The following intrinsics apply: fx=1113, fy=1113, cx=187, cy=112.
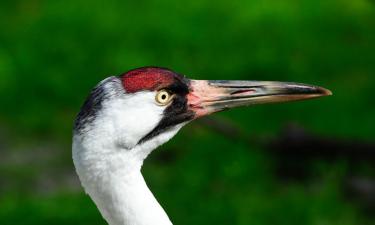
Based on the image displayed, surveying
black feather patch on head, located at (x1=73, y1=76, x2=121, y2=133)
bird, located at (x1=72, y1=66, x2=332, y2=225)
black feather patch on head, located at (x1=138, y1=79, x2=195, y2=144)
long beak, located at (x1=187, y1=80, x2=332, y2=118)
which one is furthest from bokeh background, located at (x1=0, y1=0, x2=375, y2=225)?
black feather patch on head, located at (x1=73, y1=76, x2=121, y2=133)

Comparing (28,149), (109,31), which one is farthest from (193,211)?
(109,31)

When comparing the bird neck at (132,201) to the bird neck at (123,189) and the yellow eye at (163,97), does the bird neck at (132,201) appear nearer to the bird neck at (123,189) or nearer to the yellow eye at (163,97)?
the bird neck at (123,189)

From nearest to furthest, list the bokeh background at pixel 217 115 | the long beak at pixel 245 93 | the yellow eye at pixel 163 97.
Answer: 1. the yellow eye at pixel 163 97
2. the long beak at pixel 245 93
3. the bokeh background at pixel 217 115

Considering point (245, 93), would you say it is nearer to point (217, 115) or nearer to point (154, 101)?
point (154, 101)

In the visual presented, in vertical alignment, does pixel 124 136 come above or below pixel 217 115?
below

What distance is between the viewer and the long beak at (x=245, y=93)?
470 centimetres

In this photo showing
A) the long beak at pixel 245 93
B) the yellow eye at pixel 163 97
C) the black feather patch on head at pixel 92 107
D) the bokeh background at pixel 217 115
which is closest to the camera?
the black feather patch on head at pixel 92 107

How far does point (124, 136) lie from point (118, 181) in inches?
7.0

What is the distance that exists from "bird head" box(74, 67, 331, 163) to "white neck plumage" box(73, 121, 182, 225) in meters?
0.04

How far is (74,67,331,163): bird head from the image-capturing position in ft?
14.0

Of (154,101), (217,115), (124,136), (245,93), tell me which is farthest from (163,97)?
(217,115)

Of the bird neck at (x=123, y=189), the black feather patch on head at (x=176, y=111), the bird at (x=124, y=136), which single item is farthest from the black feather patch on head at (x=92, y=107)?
the black feather patch on head at (x=176, y=111)

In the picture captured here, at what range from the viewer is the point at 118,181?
4320 millimetres

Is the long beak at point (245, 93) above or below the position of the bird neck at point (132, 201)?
above
